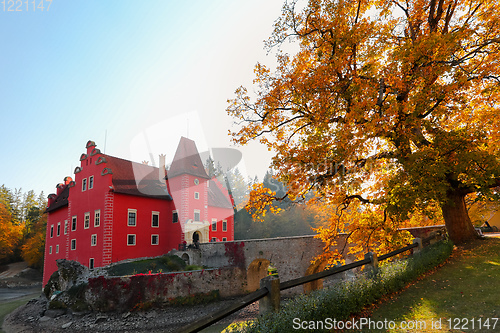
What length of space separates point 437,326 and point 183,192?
27.0m

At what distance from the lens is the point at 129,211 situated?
27359 millimetres

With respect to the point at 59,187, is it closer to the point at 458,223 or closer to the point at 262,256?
the point at 262,256

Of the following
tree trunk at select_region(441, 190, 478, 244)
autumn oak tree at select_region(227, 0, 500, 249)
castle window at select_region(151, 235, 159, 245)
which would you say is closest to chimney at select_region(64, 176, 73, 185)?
castle window at select_region(151, 235, 159, 245)

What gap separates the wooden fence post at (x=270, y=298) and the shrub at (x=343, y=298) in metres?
0.12

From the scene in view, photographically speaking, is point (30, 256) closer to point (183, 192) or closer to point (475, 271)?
point (183, 192)

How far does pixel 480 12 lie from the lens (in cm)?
1032

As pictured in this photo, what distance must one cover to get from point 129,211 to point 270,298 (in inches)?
994

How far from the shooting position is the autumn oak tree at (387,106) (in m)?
8.95

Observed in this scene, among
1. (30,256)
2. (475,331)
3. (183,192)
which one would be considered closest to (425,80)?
(475,331)

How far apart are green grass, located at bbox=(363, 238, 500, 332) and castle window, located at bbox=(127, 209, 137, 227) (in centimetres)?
2493

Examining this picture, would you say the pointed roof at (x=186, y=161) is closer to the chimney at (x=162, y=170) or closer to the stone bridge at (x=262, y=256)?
the chimney at (x=162, y=170)

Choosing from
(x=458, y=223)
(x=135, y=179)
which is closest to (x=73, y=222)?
(x=135, y=179)

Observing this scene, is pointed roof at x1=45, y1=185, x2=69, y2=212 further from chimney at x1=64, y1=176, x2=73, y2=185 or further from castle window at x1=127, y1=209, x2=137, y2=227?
castle window at x1=127, y1=209, x2=137, y2=227

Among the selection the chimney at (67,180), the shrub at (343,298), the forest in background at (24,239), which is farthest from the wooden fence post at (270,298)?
the forest in background at (24,239)
